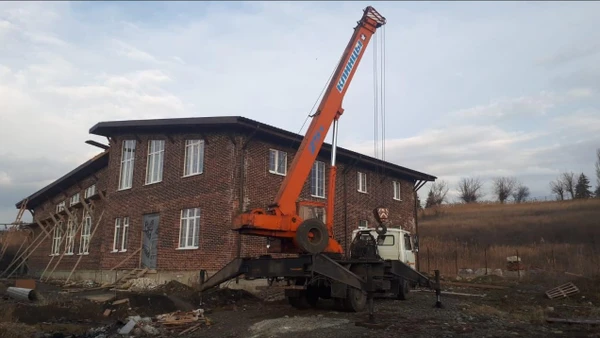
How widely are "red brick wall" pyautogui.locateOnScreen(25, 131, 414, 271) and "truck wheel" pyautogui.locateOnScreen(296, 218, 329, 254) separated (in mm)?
6929

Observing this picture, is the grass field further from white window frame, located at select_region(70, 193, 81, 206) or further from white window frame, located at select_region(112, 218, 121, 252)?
white window frame, located at select_region(70, 193, 81, 206)

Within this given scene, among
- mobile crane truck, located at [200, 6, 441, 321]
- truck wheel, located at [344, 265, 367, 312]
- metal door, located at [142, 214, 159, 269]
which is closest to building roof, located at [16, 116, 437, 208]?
metal door, located at [142, 214, 159, 269]

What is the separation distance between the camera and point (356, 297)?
11938 mm

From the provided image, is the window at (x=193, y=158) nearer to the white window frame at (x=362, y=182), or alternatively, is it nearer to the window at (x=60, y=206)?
the white window frame at (x=362, y=182)

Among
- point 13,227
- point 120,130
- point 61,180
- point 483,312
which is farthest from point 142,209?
point 13,227

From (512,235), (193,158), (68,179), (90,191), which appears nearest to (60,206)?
(68,179)

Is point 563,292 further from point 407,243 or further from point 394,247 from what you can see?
point 394,247

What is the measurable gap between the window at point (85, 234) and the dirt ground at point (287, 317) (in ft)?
32.8

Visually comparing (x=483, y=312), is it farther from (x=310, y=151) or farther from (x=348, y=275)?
(x=310, y=151)

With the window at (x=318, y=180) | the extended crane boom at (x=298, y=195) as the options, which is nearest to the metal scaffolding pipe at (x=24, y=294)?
the extended crane boom at (x=298, y=195)

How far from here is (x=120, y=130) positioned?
23.6 meters

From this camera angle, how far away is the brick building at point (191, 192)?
18.6 meters

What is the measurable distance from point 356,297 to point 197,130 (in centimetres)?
1082

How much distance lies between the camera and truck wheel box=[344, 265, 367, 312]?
1177 centimetres
